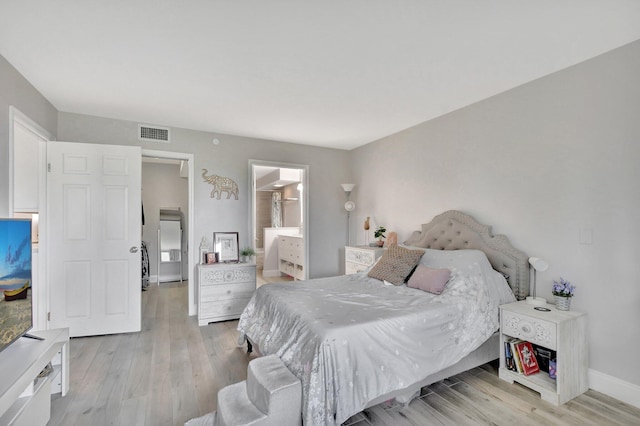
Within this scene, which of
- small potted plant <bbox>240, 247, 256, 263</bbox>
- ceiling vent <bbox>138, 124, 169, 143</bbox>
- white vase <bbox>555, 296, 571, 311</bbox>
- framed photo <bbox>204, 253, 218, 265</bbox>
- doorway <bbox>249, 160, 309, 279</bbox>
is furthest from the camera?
doorway <bbox>249, 160, 309, 279</bbox>

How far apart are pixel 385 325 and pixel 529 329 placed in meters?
1.22

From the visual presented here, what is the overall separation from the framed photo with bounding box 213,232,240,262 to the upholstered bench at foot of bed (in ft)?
8.31

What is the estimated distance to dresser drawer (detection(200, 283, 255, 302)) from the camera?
3848 millimetres

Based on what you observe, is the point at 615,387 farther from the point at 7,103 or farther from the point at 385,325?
the point at 7,103

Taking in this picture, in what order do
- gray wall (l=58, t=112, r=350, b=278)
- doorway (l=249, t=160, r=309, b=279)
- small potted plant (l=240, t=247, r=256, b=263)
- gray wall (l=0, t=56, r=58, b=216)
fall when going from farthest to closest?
doorway (l=249, t=160, r=309, b=279)
small potted plant (l=240, t=247, r=256, b=263)
gray wall (l=58, t=112, r=350, b=278)
gray wall (l=0, t=56, r=58, b=216)

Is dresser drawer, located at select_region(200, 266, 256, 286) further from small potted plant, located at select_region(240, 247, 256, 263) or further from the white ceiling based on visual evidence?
the white ceiling

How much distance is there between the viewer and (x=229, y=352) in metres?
3.01

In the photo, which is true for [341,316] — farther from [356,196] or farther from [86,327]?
[356,196]

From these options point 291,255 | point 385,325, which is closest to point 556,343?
point 385,325

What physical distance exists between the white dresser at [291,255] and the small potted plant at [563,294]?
3.67m

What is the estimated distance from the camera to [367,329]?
6.32 ft

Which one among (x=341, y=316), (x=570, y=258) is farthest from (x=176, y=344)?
(x=570, y=258)

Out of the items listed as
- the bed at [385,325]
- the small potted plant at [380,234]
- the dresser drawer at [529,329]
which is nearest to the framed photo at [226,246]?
the bed at [385,325]

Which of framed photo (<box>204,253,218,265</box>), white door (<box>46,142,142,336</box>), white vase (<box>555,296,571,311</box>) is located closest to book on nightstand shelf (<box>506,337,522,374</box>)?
white vase (<box>555,296,571,311</box>)
